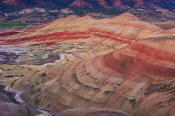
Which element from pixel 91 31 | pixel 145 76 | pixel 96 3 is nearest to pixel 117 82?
pixel 145 76

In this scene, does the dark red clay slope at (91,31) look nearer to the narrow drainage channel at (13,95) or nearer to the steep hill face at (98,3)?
the narrow drainage channel at (13,95)

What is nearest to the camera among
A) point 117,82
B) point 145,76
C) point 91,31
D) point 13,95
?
point 145,76

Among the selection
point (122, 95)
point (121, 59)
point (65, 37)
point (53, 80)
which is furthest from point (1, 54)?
point (122, 95)

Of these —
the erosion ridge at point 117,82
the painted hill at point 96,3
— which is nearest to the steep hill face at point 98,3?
the painted hill at point 96,3

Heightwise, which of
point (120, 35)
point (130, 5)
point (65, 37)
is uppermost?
point (120, 35)

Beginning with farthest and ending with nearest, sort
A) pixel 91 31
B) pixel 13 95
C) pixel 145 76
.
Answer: pixel 91 31 → pixel 13 95 → pixel 145 76

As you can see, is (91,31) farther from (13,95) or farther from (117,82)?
(117,82)

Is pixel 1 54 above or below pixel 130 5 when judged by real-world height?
above

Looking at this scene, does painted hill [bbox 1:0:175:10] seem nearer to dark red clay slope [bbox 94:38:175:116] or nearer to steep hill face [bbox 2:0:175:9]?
steep hill face [bbox 2:0:175:9]

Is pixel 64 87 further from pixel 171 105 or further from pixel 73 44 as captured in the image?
pixel 73 44

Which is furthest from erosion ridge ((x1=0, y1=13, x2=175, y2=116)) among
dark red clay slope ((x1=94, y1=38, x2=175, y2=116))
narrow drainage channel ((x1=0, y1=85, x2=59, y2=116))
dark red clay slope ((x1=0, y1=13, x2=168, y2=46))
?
dark red clay slope ((x1=0, y1=13, x2=168, y2=46))

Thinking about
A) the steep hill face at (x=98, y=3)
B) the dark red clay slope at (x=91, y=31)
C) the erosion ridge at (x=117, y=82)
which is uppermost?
the erosion ridge at (x=117, y=82)
